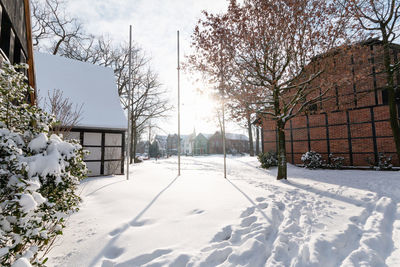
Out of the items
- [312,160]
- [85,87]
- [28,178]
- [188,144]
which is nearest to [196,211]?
[28,178]

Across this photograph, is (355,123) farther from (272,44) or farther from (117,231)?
(117,231)

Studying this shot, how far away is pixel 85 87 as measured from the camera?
429 inches

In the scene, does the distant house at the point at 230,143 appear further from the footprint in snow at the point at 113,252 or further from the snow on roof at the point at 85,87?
the footprint in snow at the point at 113,252

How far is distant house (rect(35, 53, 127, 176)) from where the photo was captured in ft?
32.2

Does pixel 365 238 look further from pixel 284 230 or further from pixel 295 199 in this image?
→ pixel 295 199

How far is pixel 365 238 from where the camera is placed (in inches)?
121

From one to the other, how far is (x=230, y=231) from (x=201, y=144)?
50.1 meters

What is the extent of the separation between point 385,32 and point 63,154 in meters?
13.4

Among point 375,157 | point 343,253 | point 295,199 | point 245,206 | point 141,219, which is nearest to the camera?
point 343,253

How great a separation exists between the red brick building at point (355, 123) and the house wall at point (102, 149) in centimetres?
872

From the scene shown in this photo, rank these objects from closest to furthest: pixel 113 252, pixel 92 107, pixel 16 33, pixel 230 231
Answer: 1. pixel 113 252
2. pixel 230 231
3. pixel 16 33
4. pixel 92 107

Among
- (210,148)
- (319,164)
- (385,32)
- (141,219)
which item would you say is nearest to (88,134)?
(141,219)

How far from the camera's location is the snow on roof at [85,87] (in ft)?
31.9

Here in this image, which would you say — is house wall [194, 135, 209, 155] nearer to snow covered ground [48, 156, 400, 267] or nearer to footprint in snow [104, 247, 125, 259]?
snow covered ground [48, 156, 400, 267]
